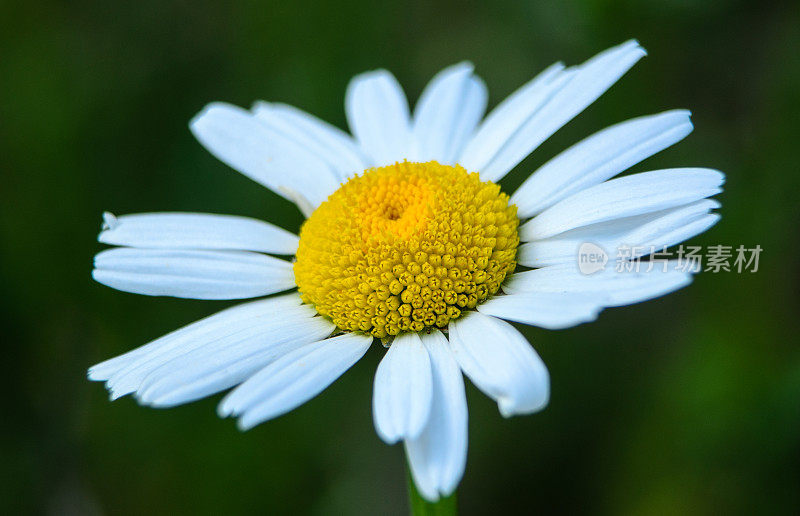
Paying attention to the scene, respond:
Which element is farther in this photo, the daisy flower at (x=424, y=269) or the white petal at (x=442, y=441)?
the daisy flower at (x=424, y=269)

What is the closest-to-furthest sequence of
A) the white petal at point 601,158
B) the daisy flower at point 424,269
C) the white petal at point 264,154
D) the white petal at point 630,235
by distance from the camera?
the daisy flower at point 424,269, the white petal at point 630,235, the white petal at point 601,158, the white petal at point 264,154

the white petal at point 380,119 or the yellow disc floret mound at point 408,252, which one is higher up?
the white petal at point 380,119

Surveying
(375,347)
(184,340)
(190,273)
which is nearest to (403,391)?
(184,340)

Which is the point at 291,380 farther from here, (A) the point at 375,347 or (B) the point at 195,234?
(A) the point at 375,347

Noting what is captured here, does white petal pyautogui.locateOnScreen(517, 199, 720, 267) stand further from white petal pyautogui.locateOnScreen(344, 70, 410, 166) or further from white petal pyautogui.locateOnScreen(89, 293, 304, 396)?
white petal pyautogui.locateOnScreen(344, 70, 410, 166)

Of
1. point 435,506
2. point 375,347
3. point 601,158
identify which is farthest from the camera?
point 375,347

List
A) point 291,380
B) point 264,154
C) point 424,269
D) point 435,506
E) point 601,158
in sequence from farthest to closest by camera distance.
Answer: point 264,154, point 601,158, point 424,269, point 435,506, point 291,380

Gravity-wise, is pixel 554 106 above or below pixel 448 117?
below

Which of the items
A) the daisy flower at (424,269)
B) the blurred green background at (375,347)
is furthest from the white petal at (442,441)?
the blurred green background at (375,347)

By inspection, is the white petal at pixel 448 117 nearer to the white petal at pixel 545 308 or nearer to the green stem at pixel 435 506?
the white petal at pixel 545 308
